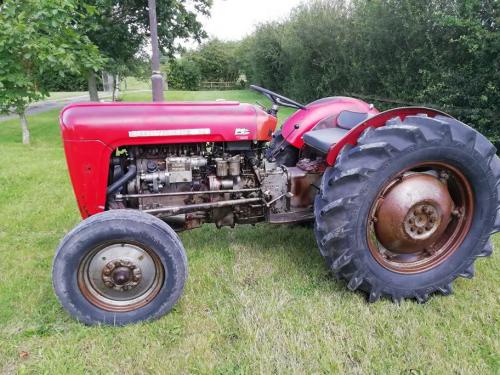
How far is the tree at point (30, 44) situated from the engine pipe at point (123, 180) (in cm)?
364

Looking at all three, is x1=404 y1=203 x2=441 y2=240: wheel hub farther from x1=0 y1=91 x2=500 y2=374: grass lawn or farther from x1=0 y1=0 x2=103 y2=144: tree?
x1=0 y1=0 x2=103 y2=144: tree

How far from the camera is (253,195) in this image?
124 inches

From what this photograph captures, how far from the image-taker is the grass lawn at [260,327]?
219cm

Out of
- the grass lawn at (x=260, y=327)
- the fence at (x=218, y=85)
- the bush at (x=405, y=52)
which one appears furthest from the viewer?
the fence at (x=218, y=85)

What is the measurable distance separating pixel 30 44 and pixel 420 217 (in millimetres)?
5263

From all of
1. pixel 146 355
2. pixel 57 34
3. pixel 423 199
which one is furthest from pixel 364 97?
pixel 146 355

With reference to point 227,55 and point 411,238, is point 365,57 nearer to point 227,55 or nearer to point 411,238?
point 411,238

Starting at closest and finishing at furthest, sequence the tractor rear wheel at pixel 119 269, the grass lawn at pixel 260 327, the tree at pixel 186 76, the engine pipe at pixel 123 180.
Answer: the grass lawn at pixel 260 327 → the tractor rear wheel at pixel 119 269 → the engine pipe at pixel 123 180 → the tree at pixel 186 76

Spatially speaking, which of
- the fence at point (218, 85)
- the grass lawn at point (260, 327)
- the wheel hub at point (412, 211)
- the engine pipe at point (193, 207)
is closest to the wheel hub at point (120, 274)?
the grass lawn at point (260, 327)

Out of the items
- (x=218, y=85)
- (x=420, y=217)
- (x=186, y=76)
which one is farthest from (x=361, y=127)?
(x=218, y=85)

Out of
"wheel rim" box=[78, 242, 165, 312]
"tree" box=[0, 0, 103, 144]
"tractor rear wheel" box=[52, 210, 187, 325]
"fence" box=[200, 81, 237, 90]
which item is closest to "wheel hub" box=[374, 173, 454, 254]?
"tractor rear wheel" box=[52, 210, 187, 325]

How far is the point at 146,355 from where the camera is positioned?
7.38 ft

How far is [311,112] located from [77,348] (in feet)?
8.17

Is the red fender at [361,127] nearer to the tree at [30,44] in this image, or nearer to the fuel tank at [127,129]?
the fuel tank at [127,129]
